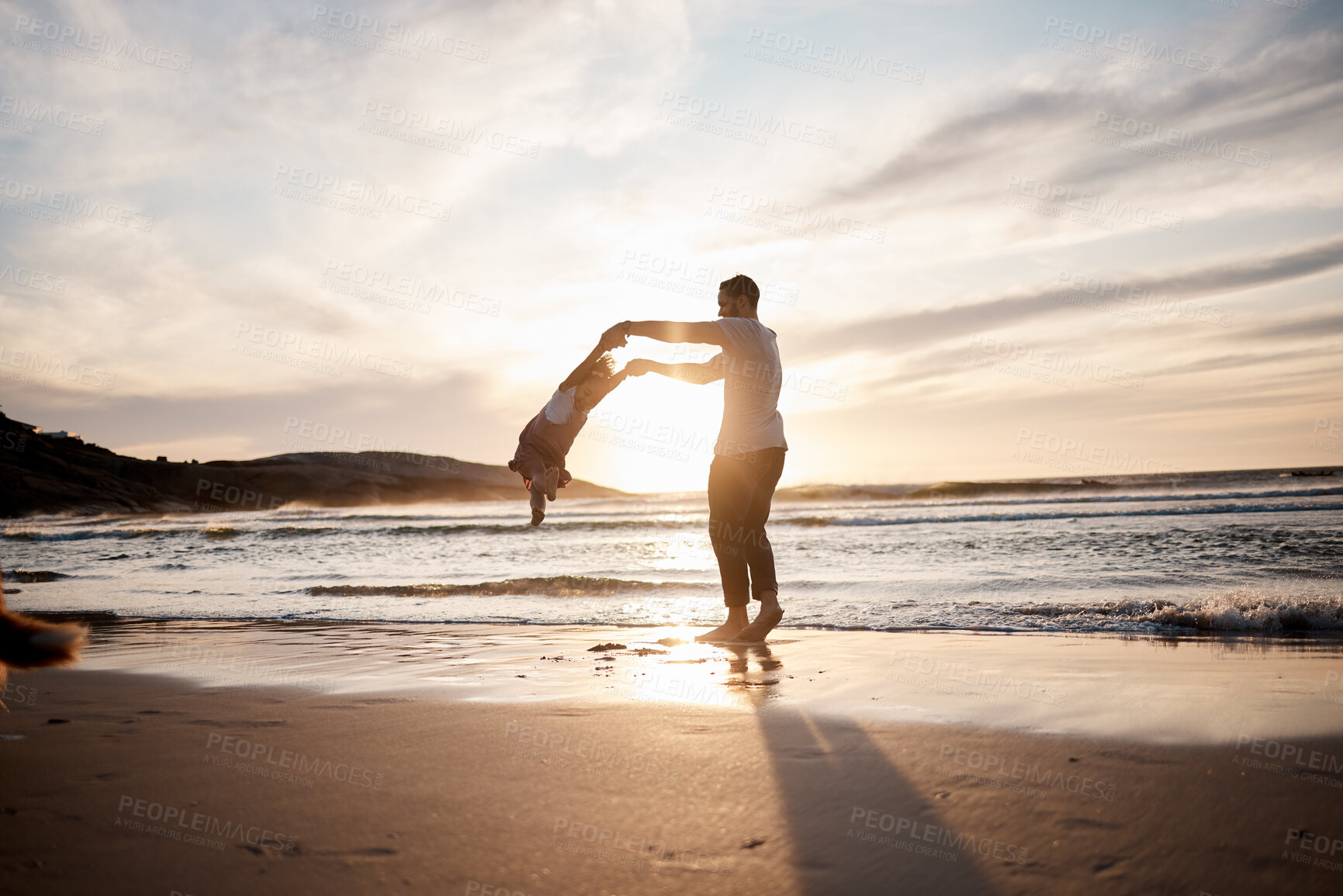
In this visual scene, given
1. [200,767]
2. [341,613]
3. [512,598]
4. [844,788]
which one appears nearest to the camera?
[844,788]

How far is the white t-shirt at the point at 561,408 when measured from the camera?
563 cm

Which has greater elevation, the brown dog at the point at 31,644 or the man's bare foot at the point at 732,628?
the brown dog at the point at 31,644

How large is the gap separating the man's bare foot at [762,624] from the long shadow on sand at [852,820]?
216 cm

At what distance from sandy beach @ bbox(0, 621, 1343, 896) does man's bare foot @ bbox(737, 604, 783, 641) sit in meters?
0.96

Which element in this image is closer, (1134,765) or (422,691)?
(1134,765)

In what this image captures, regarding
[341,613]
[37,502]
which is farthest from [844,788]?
[37,502]

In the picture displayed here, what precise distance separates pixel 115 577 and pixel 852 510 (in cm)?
2012

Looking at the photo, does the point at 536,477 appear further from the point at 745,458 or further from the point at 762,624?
the point at 762,624

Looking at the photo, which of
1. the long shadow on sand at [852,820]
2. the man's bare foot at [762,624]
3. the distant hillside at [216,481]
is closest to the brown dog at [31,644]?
the long shadow on sand at [852,820]

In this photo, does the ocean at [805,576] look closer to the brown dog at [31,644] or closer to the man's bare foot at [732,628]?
the man's bare foot at [732,628]

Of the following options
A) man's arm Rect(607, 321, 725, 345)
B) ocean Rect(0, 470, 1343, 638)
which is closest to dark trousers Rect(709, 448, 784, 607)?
man's arm Rect(607, 321, 725, 345)

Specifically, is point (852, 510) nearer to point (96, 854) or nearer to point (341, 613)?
point (341, 613)

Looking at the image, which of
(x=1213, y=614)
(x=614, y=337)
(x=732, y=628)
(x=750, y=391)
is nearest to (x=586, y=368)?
(x=614, y=337)

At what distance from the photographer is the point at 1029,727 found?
2607 mm
